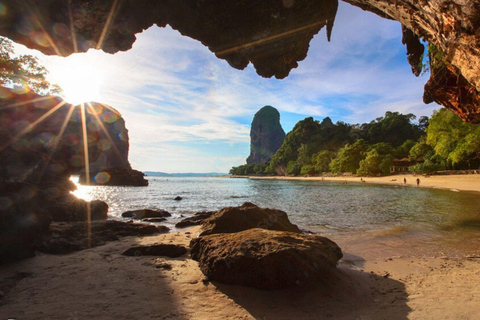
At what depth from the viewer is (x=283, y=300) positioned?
3764 mm

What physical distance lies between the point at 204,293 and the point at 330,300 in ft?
6.84

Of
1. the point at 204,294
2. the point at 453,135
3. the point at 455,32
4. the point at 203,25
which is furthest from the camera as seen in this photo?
the point at 453,135

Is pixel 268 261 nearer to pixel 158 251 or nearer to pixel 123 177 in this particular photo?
pixel 158 251

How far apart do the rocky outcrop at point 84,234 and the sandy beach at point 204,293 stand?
2.62 feet

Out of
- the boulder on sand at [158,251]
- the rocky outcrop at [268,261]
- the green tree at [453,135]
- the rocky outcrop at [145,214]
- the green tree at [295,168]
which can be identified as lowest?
the rocky outcrop at [145,214]

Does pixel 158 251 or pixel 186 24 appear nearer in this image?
pixel 158 251

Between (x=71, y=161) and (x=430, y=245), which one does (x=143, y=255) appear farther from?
(x=71, y=161)

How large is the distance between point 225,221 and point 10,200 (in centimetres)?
532

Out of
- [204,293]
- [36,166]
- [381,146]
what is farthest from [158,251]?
[381,146]

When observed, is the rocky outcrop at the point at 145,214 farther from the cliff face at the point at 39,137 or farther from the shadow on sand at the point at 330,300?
the shadow on sand at the point at 330,300

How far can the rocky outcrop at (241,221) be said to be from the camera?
715 centimetres

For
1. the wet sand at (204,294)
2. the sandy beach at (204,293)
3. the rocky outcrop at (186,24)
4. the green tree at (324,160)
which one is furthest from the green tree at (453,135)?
the green tree at (324,160)

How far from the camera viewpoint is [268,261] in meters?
4.01

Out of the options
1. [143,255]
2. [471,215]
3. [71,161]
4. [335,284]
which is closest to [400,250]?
[335,284]
